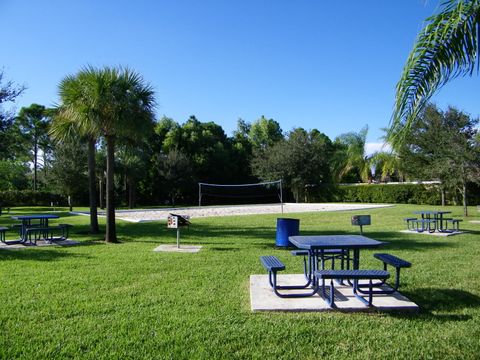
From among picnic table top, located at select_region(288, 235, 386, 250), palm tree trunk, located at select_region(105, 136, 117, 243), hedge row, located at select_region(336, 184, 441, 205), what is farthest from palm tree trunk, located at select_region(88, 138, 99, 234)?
hedge row, located at select_region(336, 184, 441, 205)

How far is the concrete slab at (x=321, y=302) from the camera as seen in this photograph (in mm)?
5184

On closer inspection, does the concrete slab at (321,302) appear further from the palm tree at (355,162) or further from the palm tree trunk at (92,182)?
the palm tree at (355,162)

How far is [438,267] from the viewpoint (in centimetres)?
803

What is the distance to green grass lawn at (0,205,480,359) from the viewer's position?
3984 mm

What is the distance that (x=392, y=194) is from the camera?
3762cm

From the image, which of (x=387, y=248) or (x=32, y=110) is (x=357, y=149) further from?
(x=387, y=248)

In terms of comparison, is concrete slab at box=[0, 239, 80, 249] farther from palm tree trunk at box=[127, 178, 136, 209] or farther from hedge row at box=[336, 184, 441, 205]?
hedge row at box=[336, 184, 441, 205]

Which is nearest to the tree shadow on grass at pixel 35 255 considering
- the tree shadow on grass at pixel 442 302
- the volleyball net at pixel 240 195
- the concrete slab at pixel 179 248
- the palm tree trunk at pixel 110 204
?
the concrete slab at pixel 179 248

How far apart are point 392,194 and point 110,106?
101ft

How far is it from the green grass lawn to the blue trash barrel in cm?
130

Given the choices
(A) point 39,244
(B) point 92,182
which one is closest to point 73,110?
(B) point 92,182

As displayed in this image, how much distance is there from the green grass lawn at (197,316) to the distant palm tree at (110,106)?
14.6 ft

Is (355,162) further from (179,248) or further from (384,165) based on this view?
(179,248)

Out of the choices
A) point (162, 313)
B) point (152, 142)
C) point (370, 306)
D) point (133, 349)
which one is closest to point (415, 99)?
point (370, 306)
